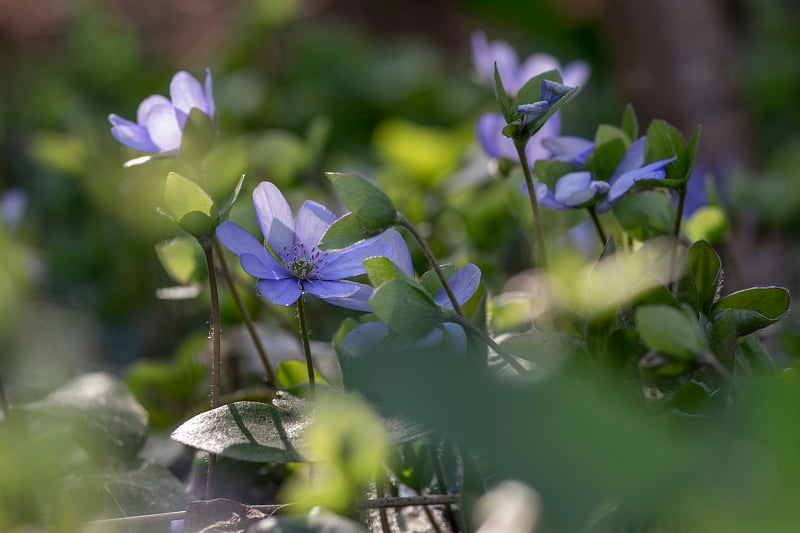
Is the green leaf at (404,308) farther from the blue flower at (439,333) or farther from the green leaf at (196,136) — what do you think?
the green leaf at (196,136)

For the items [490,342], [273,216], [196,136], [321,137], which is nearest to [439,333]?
[490,342]

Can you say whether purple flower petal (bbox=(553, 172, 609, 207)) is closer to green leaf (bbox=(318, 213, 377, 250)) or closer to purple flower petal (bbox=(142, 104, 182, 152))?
green leaf (bbox=(318, 213, 377, 250))

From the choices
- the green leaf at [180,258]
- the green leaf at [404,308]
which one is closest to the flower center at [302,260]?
the green leaf at [404,308]

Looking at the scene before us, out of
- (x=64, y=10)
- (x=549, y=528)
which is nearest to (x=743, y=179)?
(x=549, y=528)

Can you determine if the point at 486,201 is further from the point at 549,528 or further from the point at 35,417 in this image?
the point at 549,528

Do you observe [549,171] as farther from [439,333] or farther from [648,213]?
[439,333]

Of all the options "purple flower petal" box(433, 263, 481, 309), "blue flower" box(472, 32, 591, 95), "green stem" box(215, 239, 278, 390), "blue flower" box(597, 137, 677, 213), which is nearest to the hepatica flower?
"blue flower" box(597, 137, 677, 213)
